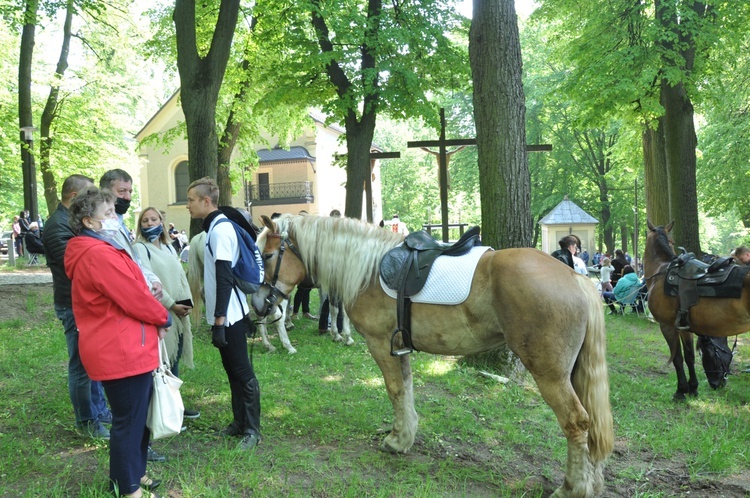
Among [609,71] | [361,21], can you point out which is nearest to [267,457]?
[361,21]

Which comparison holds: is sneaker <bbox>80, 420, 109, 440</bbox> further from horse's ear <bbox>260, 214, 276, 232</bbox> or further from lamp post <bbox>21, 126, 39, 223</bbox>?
lamp post <bbox>21, 126, 39, 223</bbox>

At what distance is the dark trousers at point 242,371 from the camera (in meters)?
4.27

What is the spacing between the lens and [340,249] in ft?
14.7

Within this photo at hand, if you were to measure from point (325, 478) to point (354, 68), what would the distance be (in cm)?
1041

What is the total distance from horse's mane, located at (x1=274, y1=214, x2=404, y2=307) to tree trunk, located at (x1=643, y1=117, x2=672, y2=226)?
10.4 m

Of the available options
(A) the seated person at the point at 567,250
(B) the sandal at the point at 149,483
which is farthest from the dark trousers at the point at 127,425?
(A) the seated person at the point at 567,250

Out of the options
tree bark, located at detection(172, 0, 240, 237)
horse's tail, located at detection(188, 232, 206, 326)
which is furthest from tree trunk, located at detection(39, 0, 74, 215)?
horse's tail, located at detection(188, 232, 206, 326)

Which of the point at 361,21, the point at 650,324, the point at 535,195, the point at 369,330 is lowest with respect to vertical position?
the point at 650,324

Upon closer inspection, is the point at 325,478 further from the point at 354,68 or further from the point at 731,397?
the point at 354,68

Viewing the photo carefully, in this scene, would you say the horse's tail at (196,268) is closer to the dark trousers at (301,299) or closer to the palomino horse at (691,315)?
the dark trousers at (301,299)

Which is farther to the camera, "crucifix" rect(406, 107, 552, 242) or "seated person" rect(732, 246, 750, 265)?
"crucifix" rect(406, 107, 552, 242)

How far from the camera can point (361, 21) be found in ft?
38.3

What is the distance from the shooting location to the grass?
383cm

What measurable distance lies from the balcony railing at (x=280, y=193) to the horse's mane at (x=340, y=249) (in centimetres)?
3035
